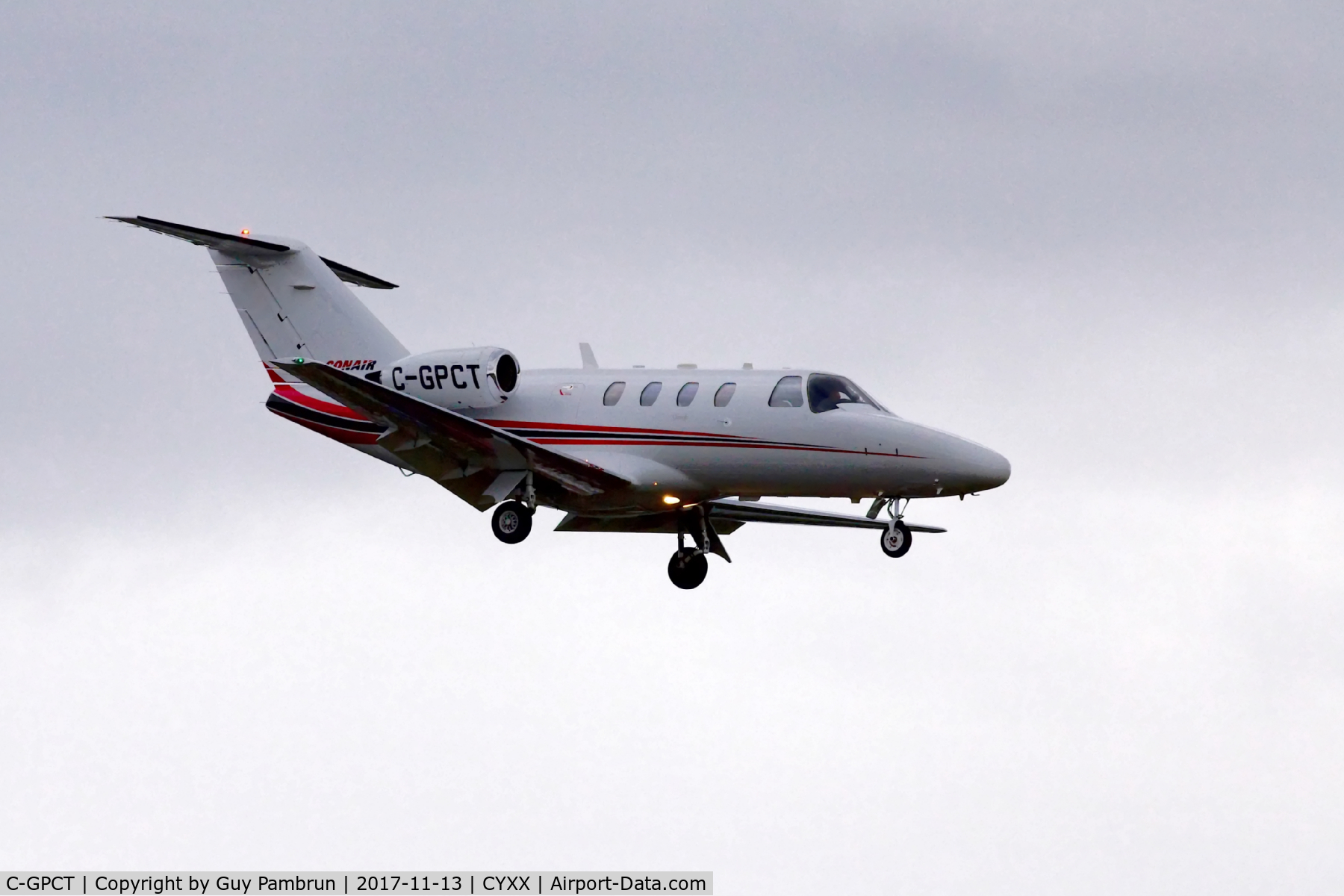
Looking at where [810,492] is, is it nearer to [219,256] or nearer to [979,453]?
[979,453]

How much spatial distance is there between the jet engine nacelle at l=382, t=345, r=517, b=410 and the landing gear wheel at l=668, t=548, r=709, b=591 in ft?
15.5

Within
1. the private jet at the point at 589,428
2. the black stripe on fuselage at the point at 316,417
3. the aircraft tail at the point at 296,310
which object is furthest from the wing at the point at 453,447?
the aircraft tail at the point at 296,310

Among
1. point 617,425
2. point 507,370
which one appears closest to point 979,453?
point 617,425

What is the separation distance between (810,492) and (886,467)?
4.77 ft

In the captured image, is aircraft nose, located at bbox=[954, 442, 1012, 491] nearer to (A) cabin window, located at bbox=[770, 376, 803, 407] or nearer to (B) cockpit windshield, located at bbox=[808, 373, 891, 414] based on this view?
(B) cockpit windshield, located at bbox=[808, 373, 891, 414]

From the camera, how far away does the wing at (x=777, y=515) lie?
34719mm

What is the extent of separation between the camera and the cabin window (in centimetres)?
3097

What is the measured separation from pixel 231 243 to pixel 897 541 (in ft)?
42.8

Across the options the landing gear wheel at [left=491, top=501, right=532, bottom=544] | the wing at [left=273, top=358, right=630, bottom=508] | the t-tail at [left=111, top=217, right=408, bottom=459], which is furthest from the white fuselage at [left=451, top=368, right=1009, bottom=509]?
the t-tail at [left=111, top=217, right=408, bottom=459]

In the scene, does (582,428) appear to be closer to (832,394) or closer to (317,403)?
(832,394)

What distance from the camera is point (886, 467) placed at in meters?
30.4

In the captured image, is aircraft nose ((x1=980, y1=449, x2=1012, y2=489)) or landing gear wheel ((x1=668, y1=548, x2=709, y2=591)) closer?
aircraft nose ((x1=980, y1=449, x2=1012, y2=489))

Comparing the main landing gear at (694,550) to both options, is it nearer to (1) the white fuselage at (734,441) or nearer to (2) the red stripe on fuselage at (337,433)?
(1) the white fuselage at (734,441)

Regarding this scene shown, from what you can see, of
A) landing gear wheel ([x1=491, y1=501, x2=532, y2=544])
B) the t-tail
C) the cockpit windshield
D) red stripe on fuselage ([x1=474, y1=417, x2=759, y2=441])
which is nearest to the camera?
the cockpit windshield
